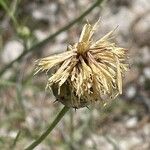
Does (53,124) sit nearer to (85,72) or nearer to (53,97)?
(85,72)

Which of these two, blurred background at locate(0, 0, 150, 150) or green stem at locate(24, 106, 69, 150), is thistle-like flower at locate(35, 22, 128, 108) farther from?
blurred background at locate(0, 0, 150, 150)

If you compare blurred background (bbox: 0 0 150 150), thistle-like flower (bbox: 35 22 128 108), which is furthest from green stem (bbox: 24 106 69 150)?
blurred background (bbox: 0 0 150 150)

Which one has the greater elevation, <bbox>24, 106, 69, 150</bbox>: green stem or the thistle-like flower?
the thistle-like flower

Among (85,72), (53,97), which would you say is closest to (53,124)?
(85,72)

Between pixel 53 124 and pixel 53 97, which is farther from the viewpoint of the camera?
pixel 53 97

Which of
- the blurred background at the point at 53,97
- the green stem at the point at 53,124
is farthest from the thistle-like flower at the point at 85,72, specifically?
the blurred background at the point at 53,97

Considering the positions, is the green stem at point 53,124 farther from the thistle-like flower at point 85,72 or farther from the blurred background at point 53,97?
the blurred background at point 53,97
